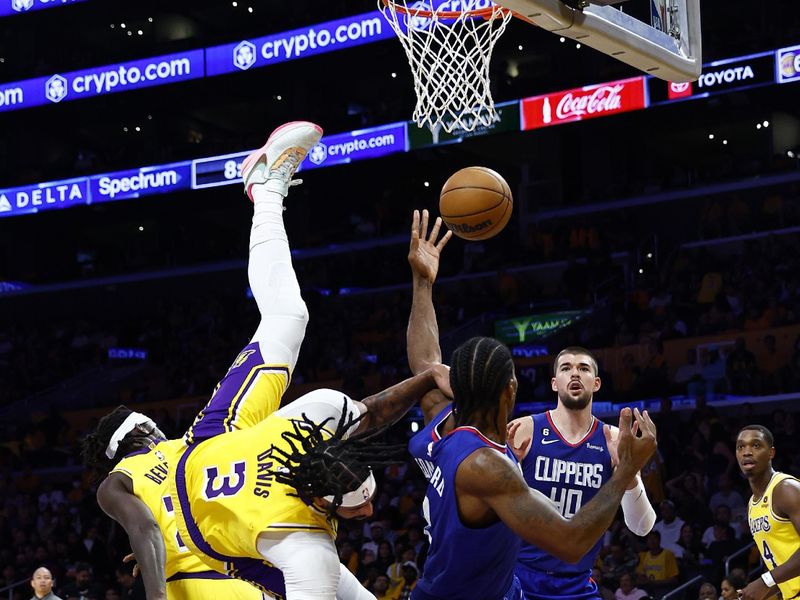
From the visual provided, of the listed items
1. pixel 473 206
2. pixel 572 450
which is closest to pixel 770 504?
pixel 572 450

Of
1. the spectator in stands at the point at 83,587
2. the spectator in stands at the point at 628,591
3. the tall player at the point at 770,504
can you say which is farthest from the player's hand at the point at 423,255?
the spectator in stands at the point at 83,587

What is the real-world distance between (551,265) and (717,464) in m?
7.08

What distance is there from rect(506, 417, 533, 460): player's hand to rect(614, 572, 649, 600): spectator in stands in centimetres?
463

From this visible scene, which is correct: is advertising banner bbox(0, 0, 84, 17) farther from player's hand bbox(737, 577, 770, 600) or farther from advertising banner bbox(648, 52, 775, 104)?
player's hand bbox(737, 577, 770, 600)

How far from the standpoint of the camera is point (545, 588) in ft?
15.7

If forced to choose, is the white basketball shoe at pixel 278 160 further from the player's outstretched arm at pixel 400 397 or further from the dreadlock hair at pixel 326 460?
the dreadlock hair at pixel 326 460

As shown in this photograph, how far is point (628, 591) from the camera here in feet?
30.8

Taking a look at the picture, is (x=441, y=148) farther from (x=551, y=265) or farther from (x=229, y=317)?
(x=229, y=317)

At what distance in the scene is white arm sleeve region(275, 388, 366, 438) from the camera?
4.10m

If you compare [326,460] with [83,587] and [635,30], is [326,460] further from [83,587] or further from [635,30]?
[83,587]

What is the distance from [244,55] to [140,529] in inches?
583

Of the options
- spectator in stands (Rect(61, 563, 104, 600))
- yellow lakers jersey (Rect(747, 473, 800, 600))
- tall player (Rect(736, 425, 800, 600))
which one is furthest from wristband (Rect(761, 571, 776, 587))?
spectator in stands (Rect(61, 563, 104, 600))

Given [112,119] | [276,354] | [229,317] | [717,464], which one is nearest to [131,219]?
[112,119]

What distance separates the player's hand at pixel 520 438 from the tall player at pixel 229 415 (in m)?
1.06
